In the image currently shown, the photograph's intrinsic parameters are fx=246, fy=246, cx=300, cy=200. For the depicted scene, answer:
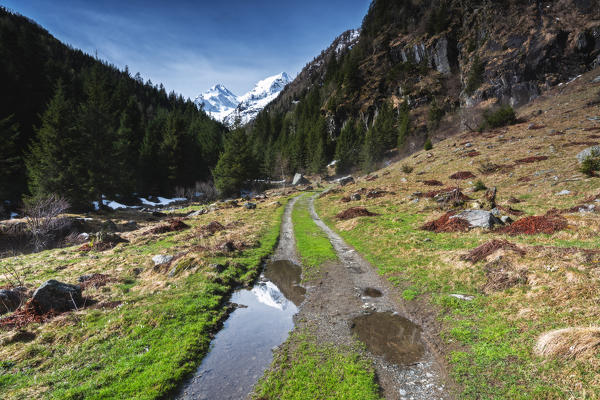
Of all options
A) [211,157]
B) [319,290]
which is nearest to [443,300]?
[319,290]

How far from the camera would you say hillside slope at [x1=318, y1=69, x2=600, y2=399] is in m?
6.30

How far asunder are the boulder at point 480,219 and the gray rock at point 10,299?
25.9 m

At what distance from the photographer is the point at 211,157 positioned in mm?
94375

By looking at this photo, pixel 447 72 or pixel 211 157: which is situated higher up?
pixel 447 72

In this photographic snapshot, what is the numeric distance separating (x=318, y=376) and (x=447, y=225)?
16.0m

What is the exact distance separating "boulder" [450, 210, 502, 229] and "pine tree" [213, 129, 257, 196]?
59.1m

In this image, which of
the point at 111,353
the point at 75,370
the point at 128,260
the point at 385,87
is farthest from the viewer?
the point at 385,87

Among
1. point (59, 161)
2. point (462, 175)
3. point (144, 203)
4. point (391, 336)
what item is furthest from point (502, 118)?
point (144, 203)

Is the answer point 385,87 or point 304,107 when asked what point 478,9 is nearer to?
point 385,87

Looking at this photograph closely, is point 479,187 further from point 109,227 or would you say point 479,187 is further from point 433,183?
point 109,227

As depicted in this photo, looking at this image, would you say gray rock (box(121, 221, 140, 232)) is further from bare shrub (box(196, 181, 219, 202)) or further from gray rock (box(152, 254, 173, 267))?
bare shrub (box(196, 181, 219, 202))

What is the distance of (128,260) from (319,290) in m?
14.6

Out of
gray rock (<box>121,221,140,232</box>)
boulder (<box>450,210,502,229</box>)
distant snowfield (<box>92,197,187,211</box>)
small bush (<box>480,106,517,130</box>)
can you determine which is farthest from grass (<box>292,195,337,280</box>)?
small bush (<box>480,106,517,130</box>)

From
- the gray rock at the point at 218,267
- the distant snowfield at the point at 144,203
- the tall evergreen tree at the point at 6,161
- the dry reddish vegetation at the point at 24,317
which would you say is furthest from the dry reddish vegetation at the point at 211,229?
the tall evergreen tree at the point at 6,161
